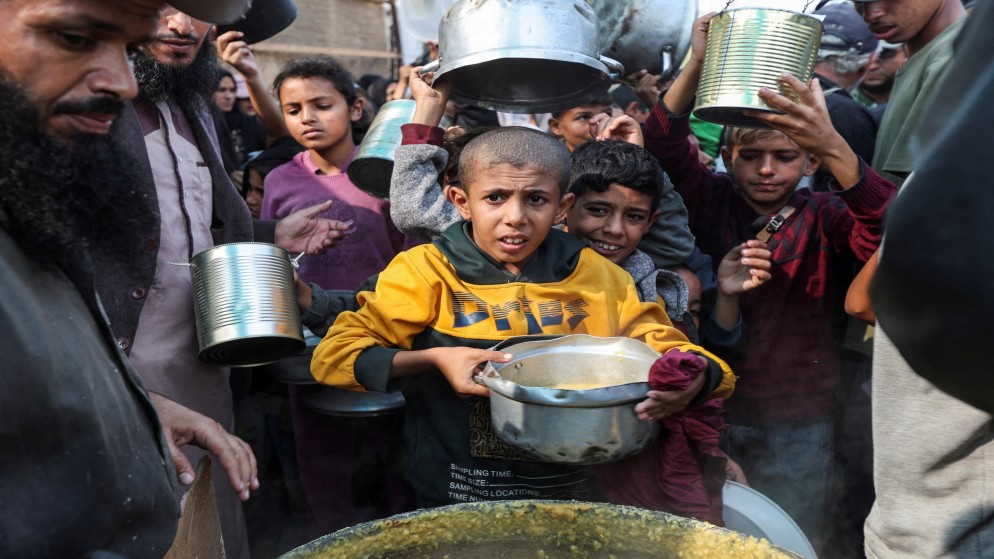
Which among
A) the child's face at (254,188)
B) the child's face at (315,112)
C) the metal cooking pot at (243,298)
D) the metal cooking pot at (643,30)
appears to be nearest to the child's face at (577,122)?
the metal cooking pot at (643,30)

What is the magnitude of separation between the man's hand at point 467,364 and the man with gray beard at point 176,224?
35.2 inches

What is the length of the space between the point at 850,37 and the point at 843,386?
236 cm

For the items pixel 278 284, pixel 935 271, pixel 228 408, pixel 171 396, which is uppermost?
pixel 935 271

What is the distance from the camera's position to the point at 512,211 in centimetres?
210

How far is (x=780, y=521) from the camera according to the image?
2178mm

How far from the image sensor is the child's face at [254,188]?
396 centimetres

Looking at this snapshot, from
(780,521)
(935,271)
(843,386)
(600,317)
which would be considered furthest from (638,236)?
(935,271)

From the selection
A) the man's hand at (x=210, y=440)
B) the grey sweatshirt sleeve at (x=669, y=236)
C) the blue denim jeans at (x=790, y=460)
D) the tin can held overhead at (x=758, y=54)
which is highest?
the tin can held overhead at (x=758, y=54)

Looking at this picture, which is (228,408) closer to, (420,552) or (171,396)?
(171,396)

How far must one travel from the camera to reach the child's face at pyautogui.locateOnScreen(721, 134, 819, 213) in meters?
2.69

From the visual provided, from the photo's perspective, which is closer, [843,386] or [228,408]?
[228,408]

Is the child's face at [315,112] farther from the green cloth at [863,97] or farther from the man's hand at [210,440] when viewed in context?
the green cloth at [863,97]

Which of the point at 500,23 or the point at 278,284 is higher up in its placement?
the point at 500,23

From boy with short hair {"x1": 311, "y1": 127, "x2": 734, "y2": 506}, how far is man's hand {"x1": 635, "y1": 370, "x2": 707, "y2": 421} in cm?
22
